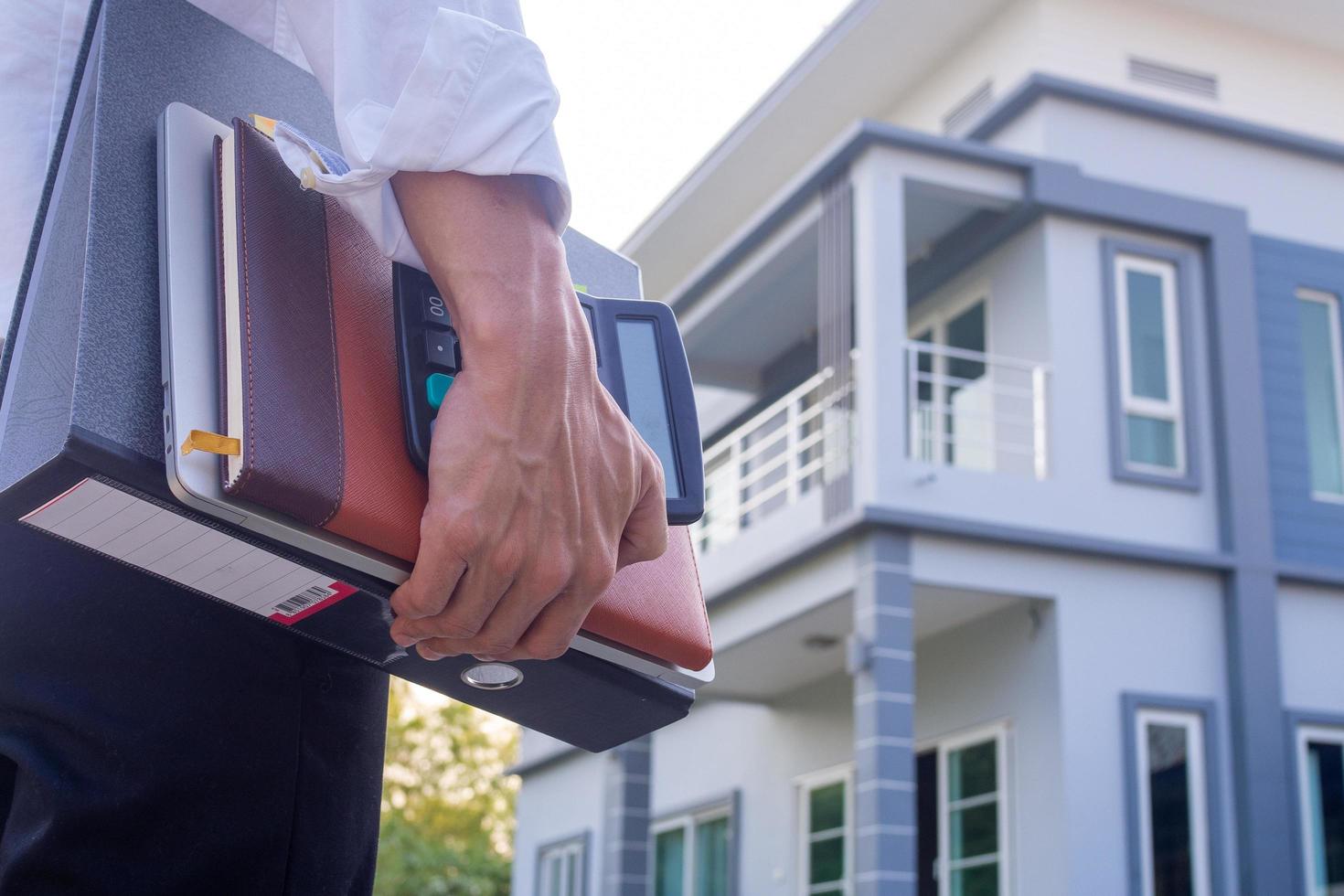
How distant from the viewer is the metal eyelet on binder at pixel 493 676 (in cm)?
93

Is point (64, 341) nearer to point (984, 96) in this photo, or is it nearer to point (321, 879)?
point (321, 879)

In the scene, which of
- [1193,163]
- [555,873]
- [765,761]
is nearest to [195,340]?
[1193,163]

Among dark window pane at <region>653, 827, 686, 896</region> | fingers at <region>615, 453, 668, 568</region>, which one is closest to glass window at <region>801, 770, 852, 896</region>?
dark window pane at <region>653, 827, 686, 896</region>

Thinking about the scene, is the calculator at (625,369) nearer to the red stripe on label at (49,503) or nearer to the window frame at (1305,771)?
the red stripe on label at (49,503)

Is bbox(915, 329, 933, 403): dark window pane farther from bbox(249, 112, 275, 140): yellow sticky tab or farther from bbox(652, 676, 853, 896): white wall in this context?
bbox(249, 112, 275, 140): yellow sticky tab

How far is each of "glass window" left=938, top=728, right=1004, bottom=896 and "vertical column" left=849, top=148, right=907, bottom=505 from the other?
1952mm

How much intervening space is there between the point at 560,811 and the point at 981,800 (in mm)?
6538

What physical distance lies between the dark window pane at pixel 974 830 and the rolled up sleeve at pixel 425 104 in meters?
8.68

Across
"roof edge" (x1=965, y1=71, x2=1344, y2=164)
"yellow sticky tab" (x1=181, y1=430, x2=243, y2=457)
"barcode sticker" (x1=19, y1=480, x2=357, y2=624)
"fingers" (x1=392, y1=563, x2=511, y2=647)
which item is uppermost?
"roof edge" (x1=965, y1=71, x2=1344, y2=164)

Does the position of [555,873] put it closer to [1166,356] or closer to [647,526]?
[1166,356]

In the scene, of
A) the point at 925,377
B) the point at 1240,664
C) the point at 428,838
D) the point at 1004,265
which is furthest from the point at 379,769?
the point at 428,838

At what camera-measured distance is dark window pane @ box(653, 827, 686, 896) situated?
13109mm

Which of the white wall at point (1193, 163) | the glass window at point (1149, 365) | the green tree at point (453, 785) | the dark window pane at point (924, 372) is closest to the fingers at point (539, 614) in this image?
the glass window at point (1149, 365)

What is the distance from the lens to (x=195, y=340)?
79cm
